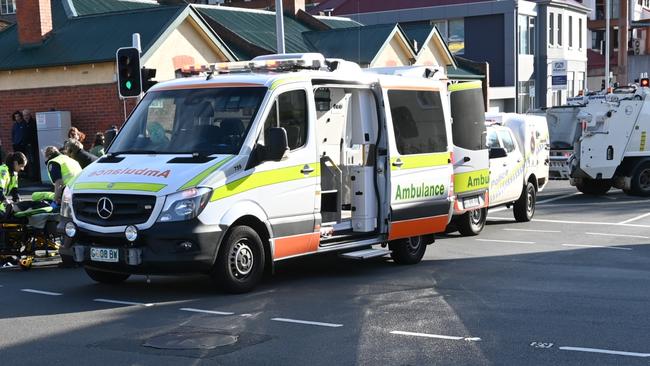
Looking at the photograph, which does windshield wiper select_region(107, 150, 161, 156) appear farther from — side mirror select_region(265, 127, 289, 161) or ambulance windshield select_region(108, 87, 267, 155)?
side mirror select_region(265, 127, 289, 161)

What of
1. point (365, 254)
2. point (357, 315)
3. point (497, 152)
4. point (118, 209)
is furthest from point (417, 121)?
point (497, 152)

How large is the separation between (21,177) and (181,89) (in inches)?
627

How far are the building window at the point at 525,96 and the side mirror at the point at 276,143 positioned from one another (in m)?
42.8

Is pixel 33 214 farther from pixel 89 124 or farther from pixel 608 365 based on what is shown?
pixel 89 124

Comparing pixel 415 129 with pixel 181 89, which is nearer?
pixel 181 89

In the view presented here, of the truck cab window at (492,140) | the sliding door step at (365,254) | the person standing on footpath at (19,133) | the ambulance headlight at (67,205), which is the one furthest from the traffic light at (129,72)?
the person standing on footpath at (19,133)

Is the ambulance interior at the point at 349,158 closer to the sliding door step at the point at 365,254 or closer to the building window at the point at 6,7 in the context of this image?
the sliding door step at the point at 365,254

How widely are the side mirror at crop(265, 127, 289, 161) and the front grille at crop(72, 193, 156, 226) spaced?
1.43 m

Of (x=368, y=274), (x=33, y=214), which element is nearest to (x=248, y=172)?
(x=368, y=274)

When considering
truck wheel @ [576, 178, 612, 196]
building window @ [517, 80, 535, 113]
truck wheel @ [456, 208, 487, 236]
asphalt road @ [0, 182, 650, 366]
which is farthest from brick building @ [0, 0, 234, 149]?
building window @ [517, 80, 535, 113]

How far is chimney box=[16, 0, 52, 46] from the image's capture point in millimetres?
25688

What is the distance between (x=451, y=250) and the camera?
1423 centimetres

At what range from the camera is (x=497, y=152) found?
17.1 m

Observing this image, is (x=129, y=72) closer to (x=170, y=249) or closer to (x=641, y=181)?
(x=170, y=249)
